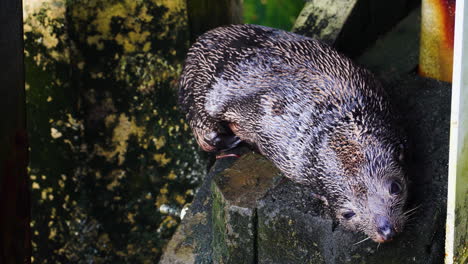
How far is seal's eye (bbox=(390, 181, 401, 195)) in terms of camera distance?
456cm

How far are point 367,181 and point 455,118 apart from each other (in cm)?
73

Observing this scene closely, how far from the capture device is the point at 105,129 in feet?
21.4

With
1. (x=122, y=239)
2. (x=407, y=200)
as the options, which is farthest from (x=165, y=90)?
(x=407, y=200)

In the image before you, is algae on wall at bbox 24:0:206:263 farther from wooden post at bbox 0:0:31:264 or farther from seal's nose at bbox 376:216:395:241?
wooden post at bbox 0:0:31:264

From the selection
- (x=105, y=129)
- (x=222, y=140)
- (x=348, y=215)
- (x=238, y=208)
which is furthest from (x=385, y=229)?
(x=105, y=129)

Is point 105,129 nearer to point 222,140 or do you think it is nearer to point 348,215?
point 222,140

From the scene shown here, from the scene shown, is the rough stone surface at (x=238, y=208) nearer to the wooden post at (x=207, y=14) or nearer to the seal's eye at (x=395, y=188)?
the seal's eye at (x=395, y=188)

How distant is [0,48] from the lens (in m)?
3.48

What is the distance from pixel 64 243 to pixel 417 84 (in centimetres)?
299

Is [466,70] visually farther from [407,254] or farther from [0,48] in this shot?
[0,48]

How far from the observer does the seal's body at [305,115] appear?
460 cm

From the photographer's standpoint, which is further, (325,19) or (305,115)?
(325,19)

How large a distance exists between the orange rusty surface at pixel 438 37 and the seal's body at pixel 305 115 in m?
0.71

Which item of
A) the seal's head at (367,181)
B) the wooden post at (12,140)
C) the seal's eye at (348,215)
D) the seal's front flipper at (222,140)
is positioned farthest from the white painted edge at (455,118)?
the wooden post at (12,140)
